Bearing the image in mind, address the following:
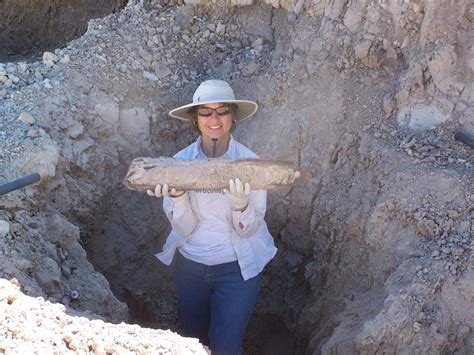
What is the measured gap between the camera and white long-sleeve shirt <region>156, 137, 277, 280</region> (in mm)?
3506

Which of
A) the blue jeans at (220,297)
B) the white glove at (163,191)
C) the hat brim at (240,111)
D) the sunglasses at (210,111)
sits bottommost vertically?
the blue jeans at (220,297)

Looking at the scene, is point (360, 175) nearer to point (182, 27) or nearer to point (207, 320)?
point (207, 320)

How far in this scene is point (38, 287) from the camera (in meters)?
3.12

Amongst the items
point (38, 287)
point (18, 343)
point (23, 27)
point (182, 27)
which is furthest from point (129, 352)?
point (23, 27)

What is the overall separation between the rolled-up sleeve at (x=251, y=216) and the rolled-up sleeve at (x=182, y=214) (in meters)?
0.24

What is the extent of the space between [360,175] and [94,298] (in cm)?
165

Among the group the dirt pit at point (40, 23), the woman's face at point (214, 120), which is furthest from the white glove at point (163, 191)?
the dirt pit at point (40, 23)

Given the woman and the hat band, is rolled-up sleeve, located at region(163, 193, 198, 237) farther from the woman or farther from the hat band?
the hat band

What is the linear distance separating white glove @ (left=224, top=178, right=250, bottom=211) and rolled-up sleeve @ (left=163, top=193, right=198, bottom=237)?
26cm

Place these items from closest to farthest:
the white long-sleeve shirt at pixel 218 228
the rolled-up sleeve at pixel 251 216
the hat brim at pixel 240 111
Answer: the rolled-up sleeve at pixel 251 216
the white long-sleeve shirt at pixel 218 228
the hat brim at pixel 240 111

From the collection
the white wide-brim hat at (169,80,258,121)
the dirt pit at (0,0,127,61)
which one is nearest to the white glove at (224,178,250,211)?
the white wide-brim hat at (169,80,258,121)

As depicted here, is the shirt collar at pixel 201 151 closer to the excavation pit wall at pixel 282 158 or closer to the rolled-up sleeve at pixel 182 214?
the rolled-up sleeve at pixel 182 214

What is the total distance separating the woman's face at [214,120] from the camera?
3.54 meters

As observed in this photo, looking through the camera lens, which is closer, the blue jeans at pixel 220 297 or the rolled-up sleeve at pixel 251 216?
the rolled-up sleeve at pixel 251 216
